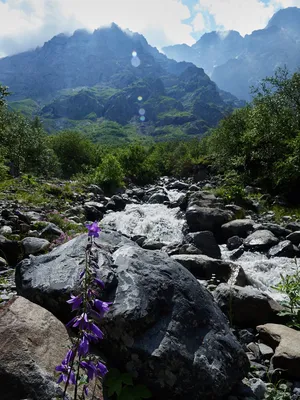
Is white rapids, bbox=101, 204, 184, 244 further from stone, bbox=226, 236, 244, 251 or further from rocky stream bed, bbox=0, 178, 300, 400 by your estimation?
rocky stream bed, bbox=0, 178, 300, 400

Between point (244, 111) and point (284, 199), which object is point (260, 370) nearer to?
point (284, 199)

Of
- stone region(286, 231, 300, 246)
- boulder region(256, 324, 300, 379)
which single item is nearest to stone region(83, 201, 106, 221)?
stone region(286, 231, 300, 246)

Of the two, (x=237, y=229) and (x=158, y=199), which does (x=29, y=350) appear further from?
(x=158, y=199)

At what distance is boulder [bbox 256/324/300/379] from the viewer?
16.1 ft

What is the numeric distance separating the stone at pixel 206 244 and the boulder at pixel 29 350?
33.9 ft

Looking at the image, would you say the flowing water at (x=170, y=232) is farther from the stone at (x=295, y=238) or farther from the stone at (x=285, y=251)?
the stone at (x=295, y=238)

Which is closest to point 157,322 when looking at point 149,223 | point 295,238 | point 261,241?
point 261,241

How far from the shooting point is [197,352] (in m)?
4.19

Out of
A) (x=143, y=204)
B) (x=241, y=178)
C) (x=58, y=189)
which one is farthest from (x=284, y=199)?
(x=58, y=189)

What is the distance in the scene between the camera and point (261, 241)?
14.1m

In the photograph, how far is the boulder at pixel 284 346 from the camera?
4922 mm

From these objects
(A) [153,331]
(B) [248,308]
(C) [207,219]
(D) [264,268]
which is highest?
(A) [153,331]

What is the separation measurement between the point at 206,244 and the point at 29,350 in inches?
454

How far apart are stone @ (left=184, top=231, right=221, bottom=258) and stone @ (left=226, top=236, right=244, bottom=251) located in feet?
3.17
